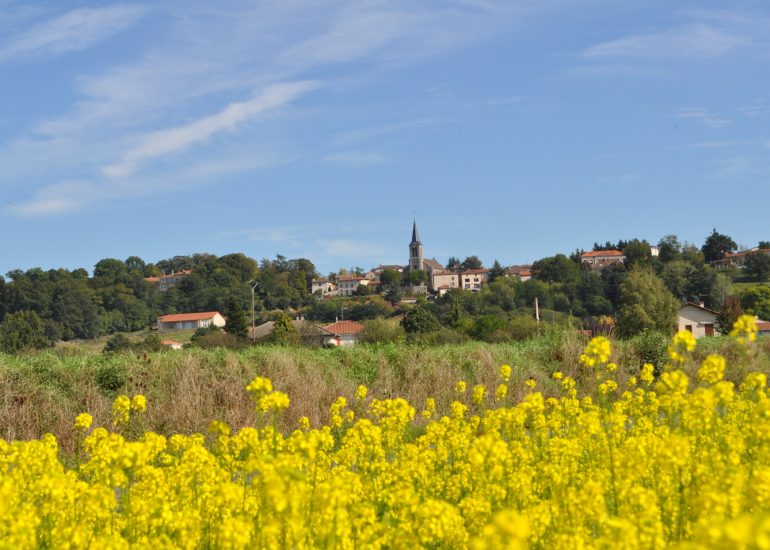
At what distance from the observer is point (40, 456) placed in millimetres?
5230

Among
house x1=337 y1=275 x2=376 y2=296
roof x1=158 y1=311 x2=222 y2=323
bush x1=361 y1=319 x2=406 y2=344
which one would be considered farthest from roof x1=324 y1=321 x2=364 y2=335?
house x1=337 y1=275 x2=376 y2=296

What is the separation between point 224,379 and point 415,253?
166m

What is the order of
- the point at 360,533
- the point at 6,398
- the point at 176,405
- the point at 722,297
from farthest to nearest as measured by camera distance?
the point at 722,297 → the point at 176,405 → the point at 6,398 → the point at 360,533

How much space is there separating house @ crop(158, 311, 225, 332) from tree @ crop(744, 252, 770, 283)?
2562 inches

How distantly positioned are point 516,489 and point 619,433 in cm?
168

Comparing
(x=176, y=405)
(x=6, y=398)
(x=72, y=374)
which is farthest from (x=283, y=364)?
(x=6, y=398)

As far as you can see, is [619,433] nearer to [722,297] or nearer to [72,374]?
[72,374]

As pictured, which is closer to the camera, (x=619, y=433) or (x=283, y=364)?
(x=619, y=433)

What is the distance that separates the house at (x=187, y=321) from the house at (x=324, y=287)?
A: 120ft

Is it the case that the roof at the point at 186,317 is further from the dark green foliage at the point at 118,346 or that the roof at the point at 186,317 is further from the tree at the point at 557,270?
the tree at the point at 557,270

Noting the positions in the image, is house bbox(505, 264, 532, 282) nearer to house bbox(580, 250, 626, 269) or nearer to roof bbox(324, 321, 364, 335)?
house bbox(580, 250, 626, 269)

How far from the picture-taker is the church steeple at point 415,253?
176 meters

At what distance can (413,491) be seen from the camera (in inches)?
175

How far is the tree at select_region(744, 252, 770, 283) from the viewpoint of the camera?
98750mm
